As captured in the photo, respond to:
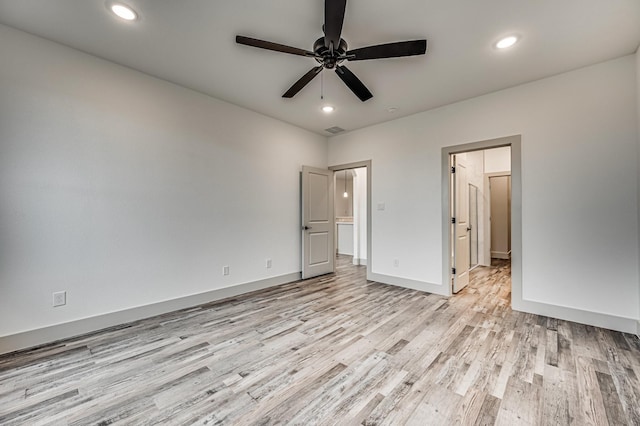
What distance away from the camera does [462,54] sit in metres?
2.59

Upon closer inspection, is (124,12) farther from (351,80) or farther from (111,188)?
(351,80)

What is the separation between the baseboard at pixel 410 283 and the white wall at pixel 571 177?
10 cm

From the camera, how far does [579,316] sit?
283 centimetres

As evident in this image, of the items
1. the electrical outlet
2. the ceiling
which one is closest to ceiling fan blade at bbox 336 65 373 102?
the ceiling

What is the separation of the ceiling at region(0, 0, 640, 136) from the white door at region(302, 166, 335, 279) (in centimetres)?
183

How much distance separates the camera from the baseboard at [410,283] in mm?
3836

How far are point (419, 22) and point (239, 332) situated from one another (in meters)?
3.25

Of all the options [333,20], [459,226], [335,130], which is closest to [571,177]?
[459,226]

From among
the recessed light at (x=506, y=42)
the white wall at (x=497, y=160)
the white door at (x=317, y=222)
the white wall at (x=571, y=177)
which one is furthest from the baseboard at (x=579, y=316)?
the white wall at (x=497, y=160)

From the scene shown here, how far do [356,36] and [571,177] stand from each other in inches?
108

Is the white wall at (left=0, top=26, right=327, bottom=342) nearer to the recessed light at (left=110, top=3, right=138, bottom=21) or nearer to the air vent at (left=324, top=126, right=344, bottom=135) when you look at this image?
the recessed light at (left=110, top=3, right=138, bottom=21)

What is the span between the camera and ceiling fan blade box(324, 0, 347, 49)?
1.64 m

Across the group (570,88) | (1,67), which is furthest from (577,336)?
(1,67)

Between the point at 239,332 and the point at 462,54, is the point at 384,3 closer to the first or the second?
the point at 462,54
